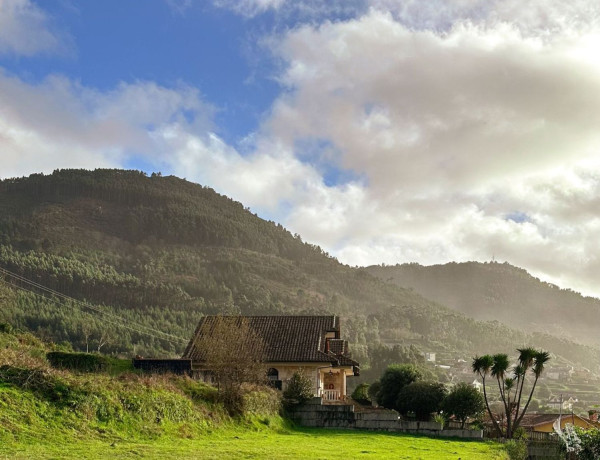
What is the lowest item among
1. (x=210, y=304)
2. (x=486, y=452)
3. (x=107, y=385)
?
(x=486, y=452)

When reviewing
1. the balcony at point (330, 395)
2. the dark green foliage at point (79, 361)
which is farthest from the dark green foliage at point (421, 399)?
the dark green foliage at point (79, 361)

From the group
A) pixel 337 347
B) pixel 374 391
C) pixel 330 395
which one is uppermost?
pixel 337 347

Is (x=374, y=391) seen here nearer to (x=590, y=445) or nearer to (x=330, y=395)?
(x=330, y=395)

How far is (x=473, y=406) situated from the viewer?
40.4 meters

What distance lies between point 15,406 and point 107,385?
384 cm

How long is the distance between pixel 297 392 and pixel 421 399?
32.4 ft

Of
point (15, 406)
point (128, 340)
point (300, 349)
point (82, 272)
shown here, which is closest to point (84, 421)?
point (15, 406)

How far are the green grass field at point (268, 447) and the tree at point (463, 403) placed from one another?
6.82 meters

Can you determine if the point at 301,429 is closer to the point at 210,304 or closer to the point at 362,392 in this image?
the point at 362,392

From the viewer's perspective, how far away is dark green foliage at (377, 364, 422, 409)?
152ft

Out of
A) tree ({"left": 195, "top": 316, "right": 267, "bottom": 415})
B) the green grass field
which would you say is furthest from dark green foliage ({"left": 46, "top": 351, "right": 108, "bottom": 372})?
the green grass field

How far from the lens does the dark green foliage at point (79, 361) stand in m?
32.2

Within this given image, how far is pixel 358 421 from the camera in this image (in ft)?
117

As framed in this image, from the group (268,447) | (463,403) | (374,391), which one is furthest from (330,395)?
(268,447)
